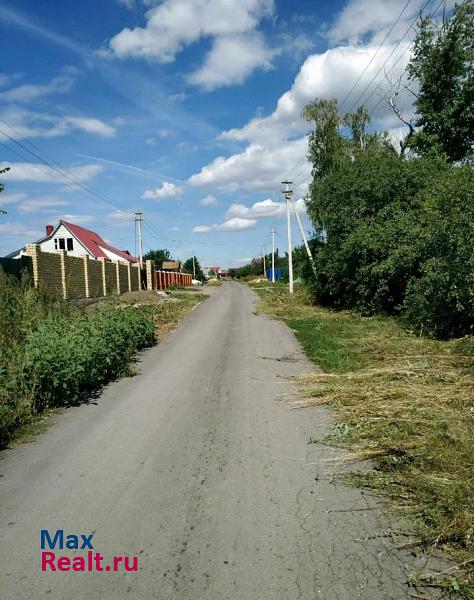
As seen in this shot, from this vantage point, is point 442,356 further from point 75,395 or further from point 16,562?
point 16,562

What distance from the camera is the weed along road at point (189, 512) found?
110 inches

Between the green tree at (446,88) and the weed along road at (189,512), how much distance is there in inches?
956

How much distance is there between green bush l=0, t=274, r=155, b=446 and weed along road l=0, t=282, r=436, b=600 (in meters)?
0.45

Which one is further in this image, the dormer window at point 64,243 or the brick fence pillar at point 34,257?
the dormer window at point 64,243

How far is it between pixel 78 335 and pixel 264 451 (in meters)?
4.38

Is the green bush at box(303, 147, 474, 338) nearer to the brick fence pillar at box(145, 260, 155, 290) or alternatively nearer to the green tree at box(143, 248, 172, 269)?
the brick fence pillar at box(145, 260, 155, 290)

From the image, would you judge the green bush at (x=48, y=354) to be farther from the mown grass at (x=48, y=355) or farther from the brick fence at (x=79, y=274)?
the brick fence at (x=79, y=274)

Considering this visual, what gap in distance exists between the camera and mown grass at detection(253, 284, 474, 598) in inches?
129

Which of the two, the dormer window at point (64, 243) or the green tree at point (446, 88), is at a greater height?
the green tree at point (446, 88)

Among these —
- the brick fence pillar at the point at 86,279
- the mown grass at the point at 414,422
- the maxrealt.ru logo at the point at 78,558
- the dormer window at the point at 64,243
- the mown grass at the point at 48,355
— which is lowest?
the maxrealt.ru logo at the point at 78,558

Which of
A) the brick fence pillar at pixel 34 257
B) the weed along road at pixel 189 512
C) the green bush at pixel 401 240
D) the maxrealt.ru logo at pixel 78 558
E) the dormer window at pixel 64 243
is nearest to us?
the weed along road at pixel 189 512

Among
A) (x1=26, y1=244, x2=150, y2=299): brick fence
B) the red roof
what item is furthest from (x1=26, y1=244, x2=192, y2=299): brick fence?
the red roof

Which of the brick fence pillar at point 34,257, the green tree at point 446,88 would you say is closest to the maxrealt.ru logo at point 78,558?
the brick fence pillar at point 34,257

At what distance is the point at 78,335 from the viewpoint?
309 inches
